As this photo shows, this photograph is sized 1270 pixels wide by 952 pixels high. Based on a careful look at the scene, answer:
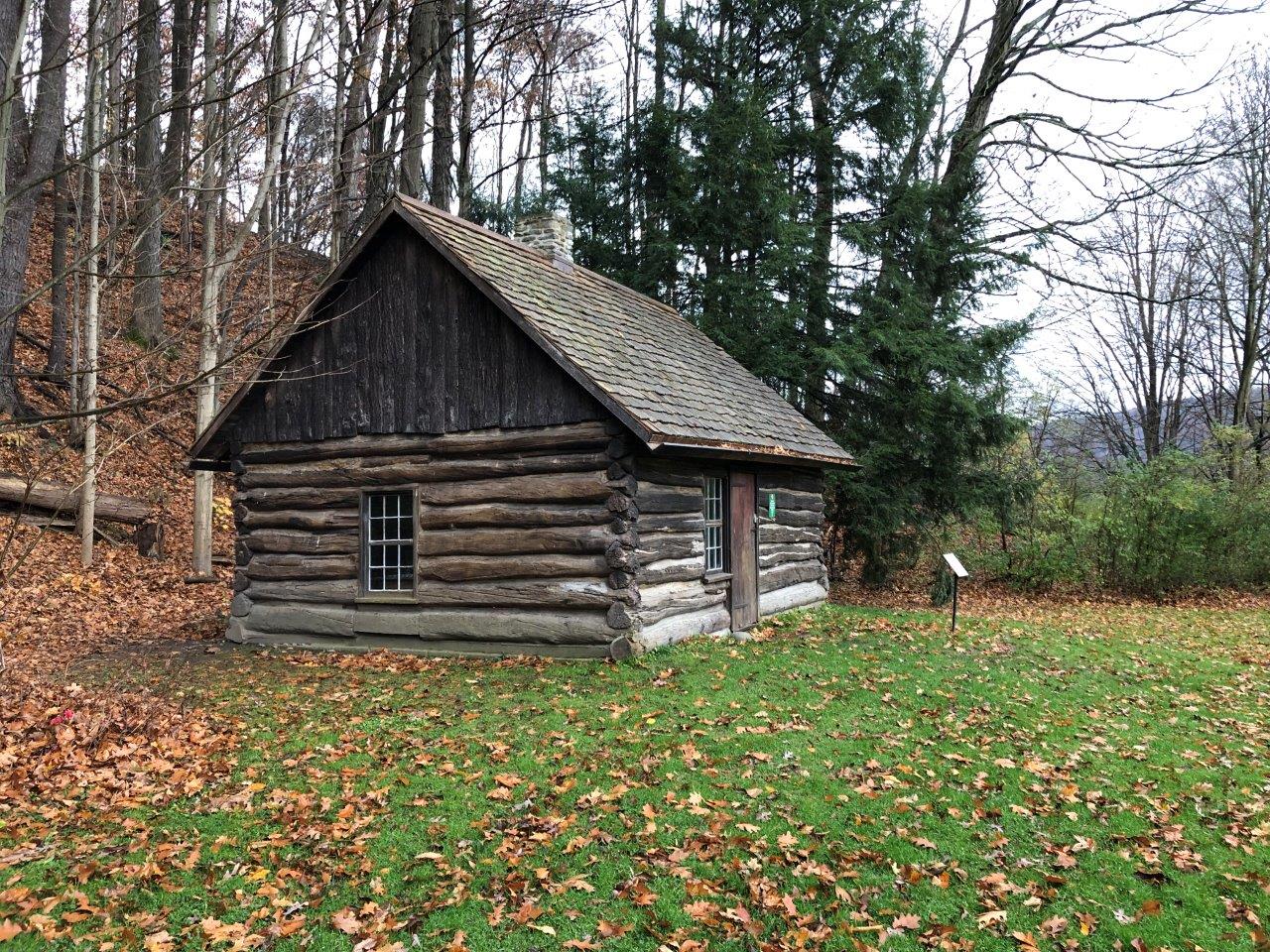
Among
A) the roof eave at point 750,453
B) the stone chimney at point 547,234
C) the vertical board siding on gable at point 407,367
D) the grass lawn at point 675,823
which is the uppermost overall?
the stone chimney at point 547,234

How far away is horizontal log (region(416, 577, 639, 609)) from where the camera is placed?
35.0 ft

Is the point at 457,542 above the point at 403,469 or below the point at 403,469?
below

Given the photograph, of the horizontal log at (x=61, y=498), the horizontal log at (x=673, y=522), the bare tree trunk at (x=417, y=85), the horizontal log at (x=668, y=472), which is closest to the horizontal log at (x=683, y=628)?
the horizontal log at (x=673, y=522)

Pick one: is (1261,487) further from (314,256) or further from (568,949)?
(314,256)

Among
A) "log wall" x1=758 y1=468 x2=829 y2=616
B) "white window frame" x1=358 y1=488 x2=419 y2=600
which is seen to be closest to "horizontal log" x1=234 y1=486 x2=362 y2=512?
"white window frame" x1=358 y1=488 x2=419 y2=600

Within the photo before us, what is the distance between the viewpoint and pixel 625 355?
12617 mm

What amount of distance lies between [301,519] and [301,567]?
692mm

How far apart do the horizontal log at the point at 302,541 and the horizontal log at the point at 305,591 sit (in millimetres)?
444

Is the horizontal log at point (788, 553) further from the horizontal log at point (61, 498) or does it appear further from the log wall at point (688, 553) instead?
the horizontal log at point (61, 498)

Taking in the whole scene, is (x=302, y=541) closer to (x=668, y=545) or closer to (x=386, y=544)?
(x=386, y=544)

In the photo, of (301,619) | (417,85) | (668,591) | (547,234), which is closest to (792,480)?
(668,591)

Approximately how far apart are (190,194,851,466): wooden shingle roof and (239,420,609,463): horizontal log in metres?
0.66

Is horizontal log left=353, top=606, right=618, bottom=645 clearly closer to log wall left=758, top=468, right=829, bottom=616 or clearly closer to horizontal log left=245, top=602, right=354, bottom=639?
horizontal log left=245, top=602, right=354, bottom=639

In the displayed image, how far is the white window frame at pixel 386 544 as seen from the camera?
12.0 m
